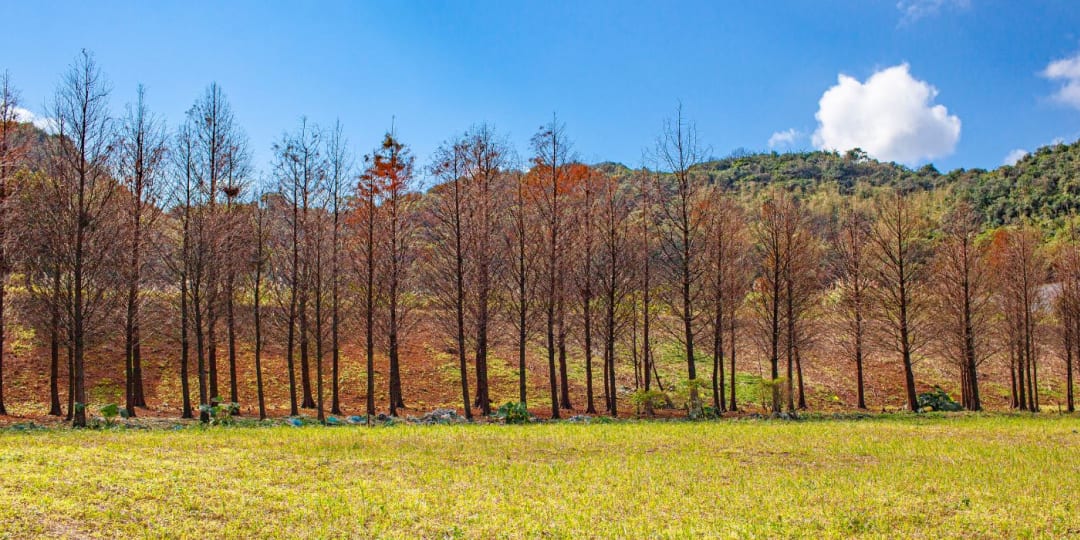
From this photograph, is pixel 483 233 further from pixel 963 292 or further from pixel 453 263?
pixel 963 292

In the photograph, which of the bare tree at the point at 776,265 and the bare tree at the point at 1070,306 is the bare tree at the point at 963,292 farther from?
the bare tree at the point at 776,265

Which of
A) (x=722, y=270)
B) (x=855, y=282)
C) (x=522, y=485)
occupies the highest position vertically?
(x=722, y=270)

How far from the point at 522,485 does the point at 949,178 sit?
436 feet

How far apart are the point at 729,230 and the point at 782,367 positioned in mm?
18417

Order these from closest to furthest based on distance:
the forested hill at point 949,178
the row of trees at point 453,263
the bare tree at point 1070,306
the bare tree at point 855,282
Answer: the row of trees at point 453,263 < the bare tree at point 1070,306 < the bare tree at point 855,282 < the forested hill at point 949,178

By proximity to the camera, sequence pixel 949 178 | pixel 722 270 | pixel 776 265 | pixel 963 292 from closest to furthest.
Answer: pixel 776 265 < pixel 722 270 < pixel 963 292 < pixel 949 178

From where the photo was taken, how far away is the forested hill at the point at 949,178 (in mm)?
71812

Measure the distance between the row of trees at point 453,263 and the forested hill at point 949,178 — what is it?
11.7 meters

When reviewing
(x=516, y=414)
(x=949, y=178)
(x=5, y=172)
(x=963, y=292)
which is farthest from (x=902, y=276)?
(x=949, y=178)

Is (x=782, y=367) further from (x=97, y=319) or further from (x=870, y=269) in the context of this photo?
(x=97, y=319)

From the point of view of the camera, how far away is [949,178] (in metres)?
116

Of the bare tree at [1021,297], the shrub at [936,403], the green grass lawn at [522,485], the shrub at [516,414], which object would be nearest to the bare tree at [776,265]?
the shrub at [936,403]

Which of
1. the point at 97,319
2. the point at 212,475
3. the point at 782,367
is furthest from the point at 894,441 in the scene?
the point at 782,367

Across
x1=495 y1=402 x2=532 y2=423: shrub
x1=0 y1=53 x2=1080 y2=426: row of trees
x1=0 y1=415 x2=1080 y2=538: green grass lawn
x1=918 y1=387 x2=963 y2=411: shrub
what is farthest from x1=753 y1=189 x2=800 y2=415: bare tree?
x1=495 y1=402 x2=532 y2=423: shrub
